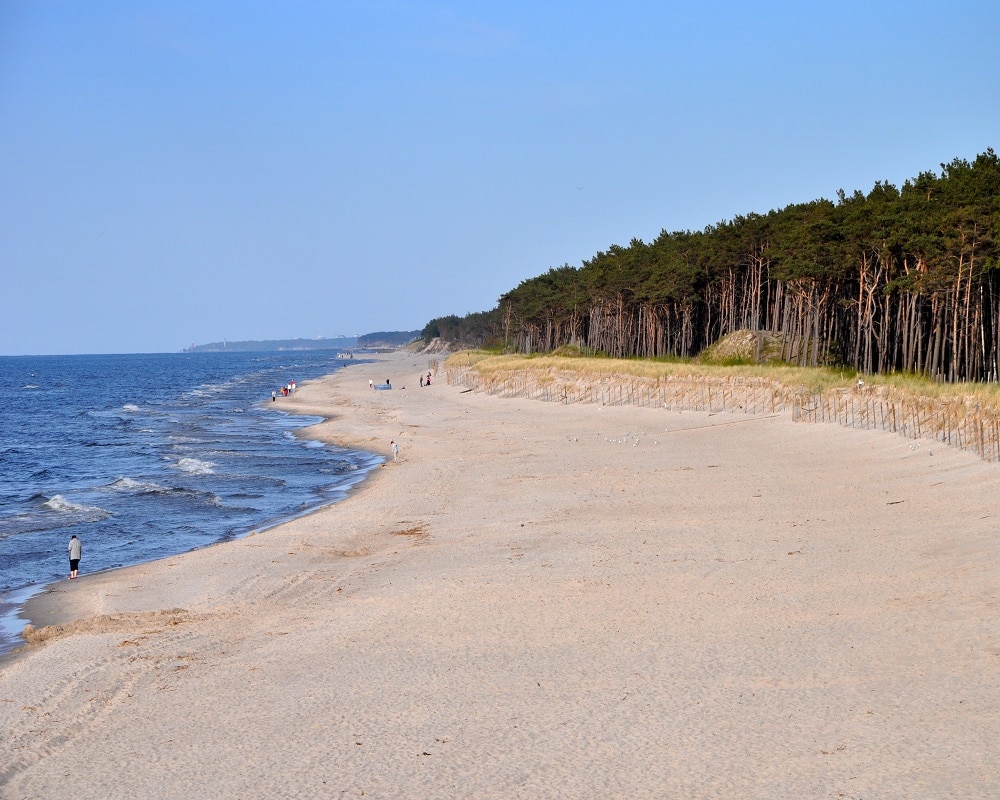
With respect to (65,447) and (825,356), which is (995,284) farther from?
(65,447)

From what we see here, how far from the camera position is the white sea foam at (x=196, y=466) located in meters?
34.5

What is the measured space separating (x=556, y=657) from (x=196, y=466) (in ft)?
92.4

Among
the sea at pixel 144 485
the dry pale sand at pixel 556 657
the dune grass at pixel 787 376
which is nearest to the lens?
the dry pale sand at pixel 556 657

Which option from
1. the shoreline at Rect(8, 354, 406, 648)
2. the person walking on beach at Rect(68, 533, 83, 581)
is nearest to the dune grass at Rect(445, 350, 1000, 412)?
the shoreline at Rect(8, 354, 406, 648)

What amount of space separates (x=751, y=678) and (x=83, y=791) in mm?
6521

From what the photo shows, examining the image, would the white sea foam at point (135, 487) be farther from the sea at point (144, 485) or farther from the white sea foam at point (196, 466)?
the white sea foam at point (196, 466)

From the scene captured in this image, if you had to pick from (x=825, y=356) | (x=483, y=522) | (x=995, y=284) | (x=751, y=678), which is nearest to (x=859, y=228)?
(x=995, y=284)

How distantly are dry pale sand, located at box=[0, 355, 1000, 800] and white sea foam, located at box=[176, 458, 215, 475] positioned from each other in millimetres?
14461

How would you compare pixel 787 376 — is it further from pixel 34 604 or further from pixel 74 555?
pixel 34 604

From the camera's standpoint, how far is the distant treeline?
42.7m

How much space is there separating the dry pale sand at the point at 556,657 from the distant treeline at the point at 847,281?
24.9 meters

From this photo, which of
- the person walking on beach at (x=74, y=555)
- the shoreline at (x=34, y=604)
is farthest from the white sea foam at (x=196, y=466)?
the person walking on beach at (x=74, y=555)

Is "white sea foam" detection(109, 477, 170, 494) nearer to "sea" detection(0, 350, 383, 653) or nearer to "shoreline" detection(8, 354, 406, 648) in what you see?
"sea" detection(0, 350, 383, 653)

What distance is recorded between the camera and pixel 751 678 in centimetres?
980
